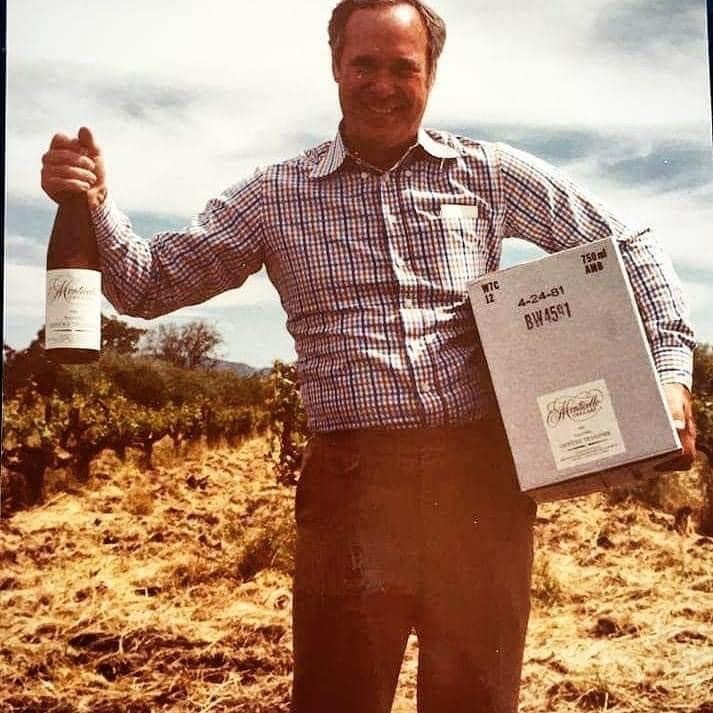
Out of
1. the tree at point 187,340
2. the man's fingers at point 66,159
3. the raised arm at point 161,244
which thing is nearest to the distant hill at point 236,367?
the tree at point 187,340

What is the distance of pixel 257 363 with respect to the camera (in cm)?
256

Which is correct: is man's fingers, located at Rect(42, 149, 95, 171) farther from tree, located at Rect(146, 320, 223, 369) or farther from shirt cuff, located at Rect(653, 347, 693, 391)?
shirt cuff, located at Rect(653, 347, 693, 391)

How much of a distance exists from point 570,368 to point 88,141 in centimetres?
117

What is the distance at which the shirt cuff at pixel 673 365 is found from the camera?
1.92m

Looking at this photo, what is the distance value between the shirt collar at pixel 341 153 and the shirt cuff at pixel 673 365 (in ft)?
2.10

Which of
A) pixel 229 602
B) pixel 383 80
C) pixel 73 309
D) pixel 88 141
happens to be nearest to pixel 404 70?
pixel 383 80

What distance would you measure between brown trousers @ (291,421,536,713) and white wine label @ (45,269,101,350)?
619 mm

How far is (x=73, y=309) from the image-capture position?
80.7 inches

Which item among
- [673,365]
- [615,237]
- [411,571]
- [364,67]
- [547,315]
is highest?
[364,67]

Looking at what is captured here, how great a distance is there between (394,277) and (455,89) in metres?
0.87

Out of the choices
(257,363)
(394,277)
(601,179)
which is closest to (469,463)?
(394,277)

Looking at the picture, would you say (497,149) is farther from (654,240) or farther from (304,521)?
(304,521)

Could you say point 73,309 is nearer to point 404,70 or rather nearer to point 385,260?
point 385,260

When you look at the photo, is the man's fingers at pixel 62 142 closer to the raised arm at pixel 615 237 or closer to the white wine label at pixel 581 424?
the raised arm at pixel 615 237
